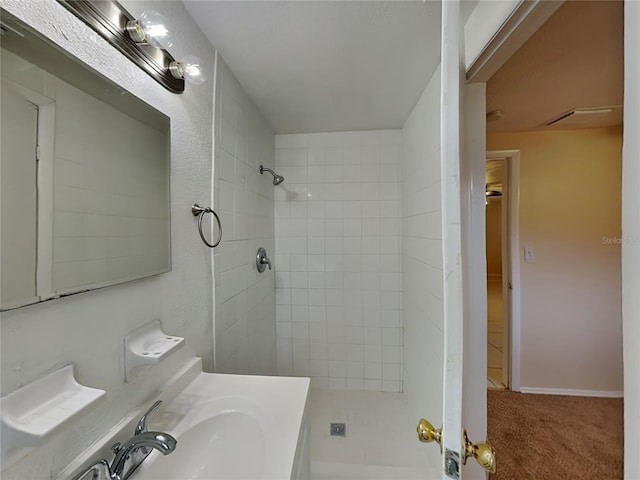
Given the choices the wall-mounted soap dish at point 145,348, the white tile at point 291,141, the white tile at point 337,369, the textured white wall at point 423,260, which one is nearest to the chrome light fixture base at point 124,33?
the wall-mounted soap dish at point 145,348

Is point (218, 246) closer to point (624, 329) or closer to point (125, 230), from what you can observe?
point (125, 230)

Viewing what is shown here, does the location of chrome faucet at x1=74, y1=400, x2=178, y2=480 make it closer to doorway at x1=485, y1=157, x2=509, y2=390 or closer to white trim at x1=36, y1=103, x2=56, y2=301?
white trim at x1=36, y1=103, x2=56, y2=301

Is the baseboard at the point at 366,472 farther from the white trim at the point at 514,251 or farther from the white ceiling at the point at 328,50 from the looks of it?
the white ceiling at the point at 328,50

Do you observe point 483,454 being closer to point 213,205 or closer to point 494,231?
point 213,205

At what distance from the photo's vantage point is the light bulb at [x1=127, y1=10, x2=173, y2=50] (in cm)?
68

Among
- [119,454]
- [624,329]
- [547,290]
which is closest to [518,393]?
[547,290]

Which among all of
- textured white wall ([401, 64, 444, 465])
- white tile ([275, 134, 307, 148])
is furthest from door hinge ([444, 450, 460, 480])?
white tile ([275, 134, 307, 148])

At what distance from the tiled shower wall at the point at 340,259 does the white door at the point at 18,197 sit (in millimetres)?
1778

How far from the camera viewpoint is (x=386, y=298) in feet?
7.05

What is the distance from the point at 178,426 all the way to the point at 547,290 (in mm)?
2537

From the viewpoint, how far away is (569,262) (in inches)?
70.5

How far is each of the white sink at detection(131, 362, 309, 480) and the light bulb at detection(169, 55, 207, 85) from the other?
3.79 ft

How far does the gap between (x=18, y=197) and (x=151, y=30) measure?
0.69 meters

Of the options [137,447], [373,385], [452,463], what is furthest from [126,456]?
[373,385]
